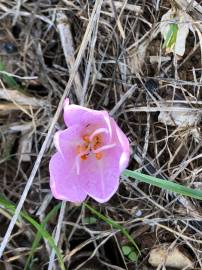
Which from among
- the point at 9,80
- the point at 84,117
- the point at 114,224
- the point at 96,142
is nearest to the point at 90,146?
the point at 96,142

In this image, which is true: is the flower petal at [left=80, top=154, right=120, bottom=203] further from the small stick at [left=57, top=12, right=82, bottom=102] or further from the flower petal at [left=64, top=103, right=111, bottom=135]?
the small stick at [left=57, top=12, right=82, bottom=102]

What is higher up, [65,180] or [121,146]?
[121,146]

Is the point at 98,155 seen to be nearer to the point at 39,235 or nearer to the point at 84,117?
the point at 84,117

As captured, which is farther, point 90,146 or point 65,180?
point 90,146

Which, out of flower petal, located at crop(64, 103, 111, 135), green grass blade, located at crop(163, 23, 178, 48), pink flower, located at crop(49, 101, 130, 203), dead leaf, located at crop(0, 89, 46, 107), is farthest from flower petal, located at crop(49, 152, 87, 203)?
green grass blade, located at crop(163, 23, 178, 48)

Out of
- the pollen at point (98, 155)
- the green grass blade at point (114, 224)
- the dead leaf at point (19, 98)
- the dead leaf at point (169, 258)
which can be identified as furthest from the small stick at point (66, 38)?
the dead leaf at point (169, 258)

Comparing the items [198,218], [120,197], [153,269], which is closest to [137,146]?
[120,197]

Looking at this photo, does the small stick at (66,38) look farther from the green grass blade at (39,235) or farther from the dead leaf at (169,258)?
the dead leaf at (169,258)
